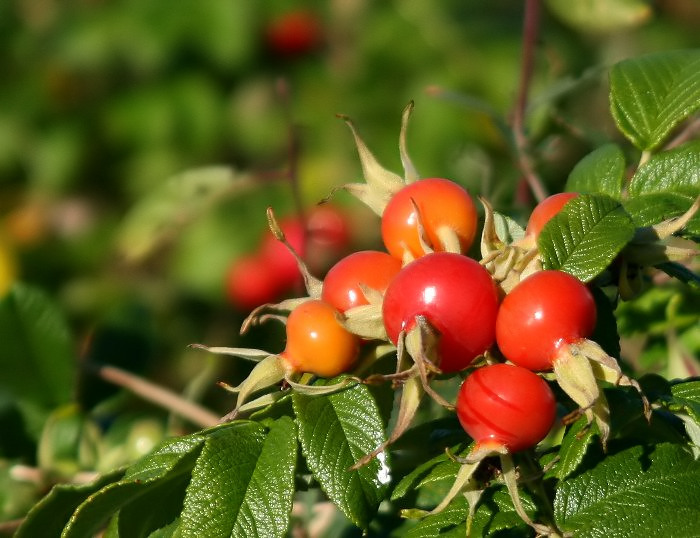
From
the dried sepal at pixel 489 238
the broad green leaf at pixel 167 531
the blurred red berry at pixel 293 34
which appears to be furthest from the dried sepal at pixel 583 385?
the blurred red berry at pixel 293 34

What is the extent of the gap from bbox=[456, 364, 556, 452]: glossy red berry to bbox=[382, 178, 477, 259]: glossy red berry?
0.50ft

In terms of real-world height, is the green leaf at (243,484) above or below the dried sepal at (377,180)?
below

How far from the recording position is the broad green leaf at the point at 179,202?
6.84ft

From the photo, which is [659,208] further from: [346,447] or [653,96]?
[346,447]

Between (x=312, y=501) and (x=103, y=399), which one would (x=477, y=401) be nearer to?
(x=312, y=501)

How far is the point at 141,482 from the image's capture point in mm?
896

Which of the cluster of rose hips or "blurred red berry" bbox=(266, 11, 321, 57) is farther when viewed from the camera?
"blurred red berry" bbox=(266, 11, 321, 57)

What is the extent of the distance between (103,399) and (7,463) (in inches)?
7.6

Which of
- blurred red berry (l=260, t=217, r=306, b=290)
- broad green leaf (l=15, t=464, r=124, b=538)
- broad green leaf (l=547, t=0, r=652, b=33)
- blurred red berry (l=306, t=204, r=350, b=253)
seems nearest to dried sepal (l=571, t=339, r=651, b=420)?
broad green leaf (l=15, t=464, r=124, b=538)

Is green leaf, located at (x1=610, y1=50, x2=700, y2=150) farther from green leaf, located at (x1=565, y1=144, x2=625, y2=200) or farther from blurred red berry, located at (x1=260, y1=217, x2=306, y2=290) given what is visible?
blurred red berry, located at (x1=260, y1=217, x2=306, y2=290)

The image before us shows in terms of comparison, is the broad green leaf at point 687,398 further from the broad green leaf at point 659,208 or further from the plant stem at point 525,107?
the plant stem at point 525,107

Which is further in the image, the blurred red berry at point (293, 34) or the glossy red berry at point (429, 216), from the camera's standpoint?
the blurred red berry at point (293, 34)

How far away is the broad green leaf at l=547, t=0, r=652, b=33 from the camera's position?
1873 mm

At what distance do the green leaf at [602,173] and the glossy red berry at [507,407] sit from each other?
293 millimetres
